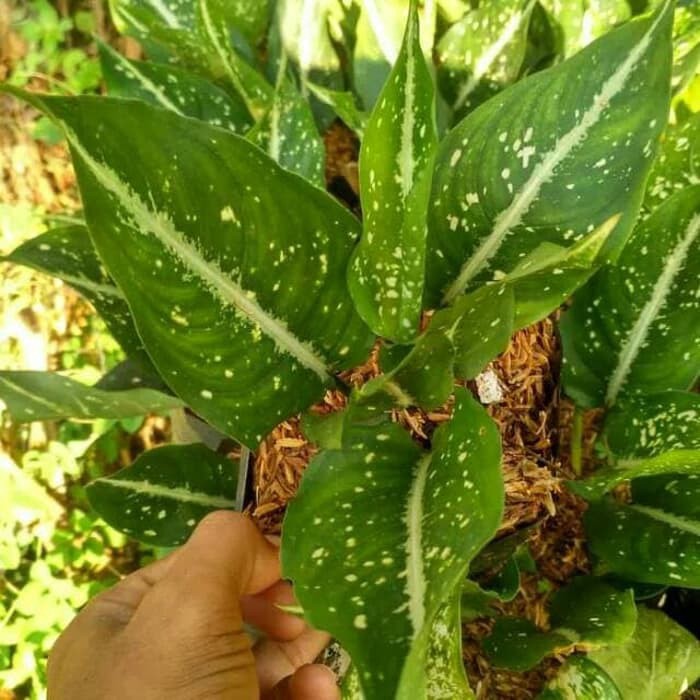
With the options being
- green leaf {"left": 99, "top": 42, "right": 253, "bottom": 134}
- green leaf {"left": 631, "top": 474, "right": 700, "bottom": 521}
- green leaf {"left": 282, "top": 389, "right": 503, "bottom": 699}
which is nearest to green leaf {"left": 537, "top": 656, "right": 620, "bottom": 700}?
green leaf {"left": 631, "top": 474, "right": 700, "bottom": 521}

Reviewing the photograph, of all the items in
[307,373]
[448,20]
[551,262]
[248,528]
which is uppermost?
[448,20]

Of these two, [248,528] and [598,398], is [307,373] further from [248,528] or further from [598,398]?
[598,398]

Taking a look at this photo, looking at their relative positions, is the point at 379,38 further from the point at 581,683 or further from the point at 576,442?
the point at 581,683

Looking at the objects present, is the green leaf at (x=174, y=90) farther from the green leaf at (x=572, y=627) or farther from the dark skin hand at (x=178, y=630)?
the green leaf at (x=572, y=627)

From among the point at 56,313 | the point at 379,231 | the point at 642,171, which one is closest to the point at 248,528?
the point at 379,231

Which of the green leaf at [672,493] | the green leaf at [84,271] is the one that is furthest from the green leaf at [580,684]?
the green leaf at [84,271]

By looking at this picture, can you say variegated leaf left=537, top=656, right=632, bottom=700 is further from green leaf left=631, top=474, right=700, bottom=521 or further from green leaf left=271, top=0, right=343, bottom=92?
green leaf left=271, top=0, right=343, bottom=92
